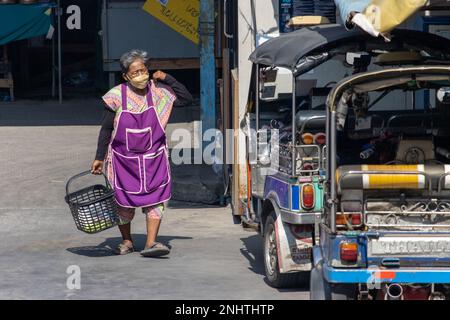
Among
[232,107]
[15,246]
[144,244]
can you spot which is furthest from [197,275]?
[232,107]

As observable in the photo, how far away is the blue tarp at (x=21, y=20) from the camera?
2044 centimetres

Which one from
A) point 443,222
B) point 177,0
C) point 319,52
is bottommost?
point 443,222

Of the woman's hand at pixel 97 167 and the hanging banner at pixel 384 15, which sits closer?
the hanging banner at pixel 384 15

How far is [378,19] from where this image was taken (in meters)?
7.80

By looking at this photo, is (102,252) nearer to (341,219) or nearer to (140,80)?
(140,80)

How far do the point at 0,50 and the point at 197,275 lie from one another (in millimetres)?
14416

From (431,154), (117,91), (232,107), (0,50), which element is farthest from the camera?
(0,50)

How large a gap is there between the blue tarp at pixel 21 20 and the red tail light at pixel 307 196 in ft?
43.9

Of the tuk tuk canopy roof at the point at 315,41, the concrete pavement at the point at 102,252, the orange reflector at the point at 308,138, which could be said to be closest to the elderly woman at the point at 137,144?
the concrete pavement at the point at 102,252

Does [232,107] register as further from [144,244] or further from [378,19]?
[378,19]

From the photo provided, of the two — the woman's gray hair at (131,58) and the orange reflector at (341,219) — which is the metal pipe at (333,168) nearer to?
the orange reflector at (341,219)

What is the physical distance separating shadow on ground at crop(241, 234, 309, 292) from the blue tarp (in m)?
10.8

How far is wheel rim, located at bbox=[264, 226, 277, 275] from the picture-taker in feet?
28.1

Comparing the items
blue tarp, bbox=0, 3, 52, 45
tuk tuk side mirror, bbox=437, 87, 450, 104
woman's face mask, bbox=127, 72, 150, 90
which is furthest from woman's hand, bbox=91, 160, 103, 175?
blue tarp, bbox=0, 3, 52, 45
